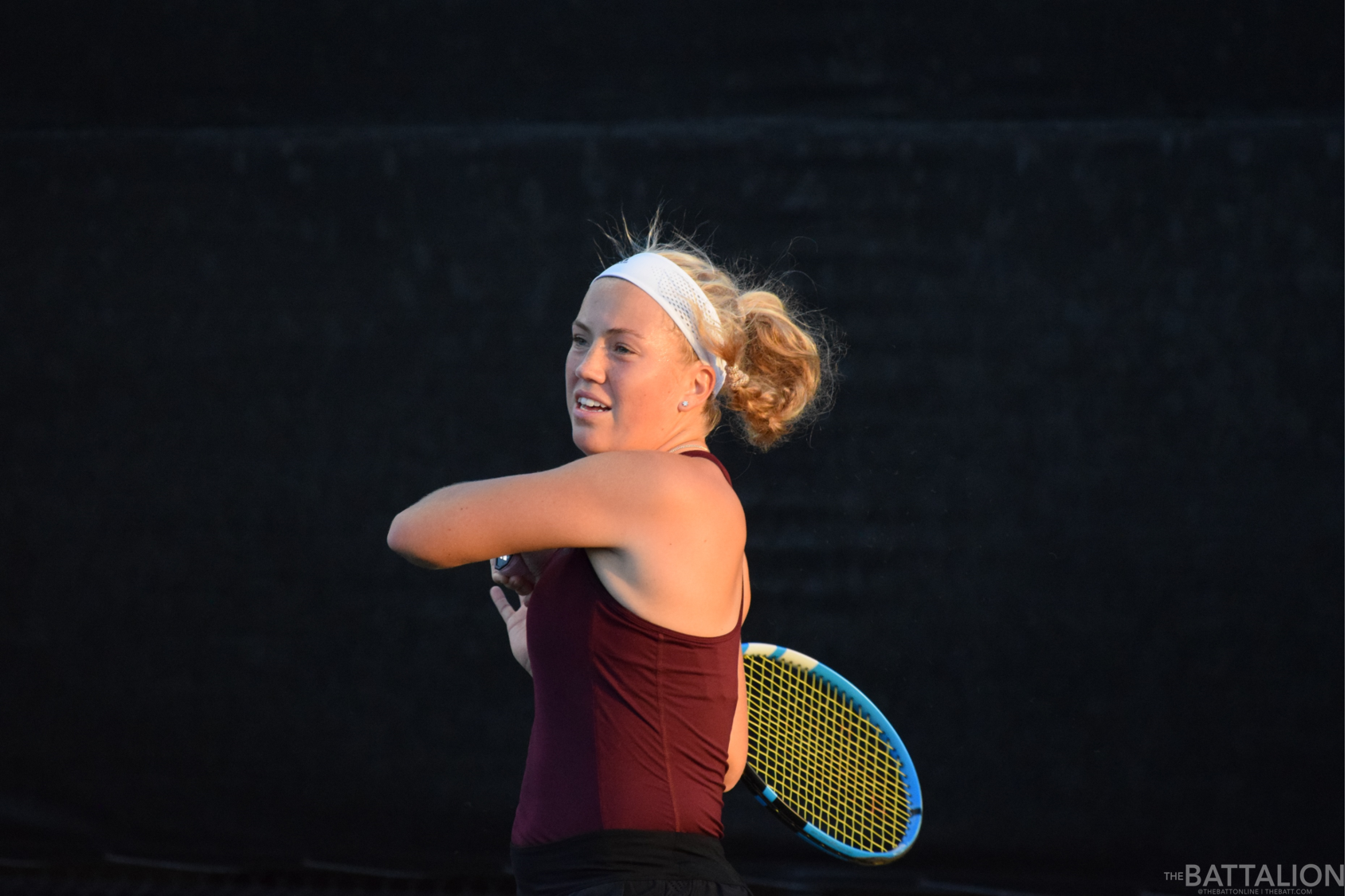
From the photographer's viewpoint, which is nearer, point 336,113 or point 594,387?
point 594,387

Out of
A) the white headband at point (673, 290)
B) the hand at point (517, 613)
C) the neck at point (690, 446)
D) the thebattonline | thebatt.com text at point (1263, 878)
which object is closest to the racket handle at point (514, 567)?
the hand at point (517, 613)

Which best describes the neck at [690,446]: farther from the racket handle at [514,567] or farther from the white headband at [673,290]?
the racket handle at [514,567]

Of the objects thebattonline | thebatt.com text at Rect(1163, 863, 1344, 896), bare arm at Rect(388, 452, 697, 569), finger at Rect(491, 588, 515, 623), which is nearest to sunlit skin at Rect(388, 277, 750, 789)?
bare arm at Rect(388, 452, 697, 569)

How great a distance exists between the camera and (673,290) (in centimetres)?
157

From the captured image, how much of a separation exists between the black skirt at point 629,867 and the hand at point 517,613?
0.68ft

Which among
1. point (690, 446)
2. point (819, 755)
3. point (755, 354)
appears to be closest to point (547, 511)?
point (690, 446)

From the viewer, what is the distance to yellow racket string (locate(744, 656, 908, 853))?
2066 mm

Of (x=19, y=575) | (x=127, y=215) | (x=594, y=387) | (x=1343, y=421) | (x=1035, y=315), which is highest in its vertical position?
(x=127, y=215)

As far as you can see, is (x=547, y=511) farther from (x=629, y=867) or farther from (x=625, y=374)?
(x=629, y=867)

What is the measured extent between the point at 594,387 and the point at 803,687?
0.95m

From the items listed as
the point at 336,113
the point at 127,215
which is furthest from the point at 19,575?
the point at 336,113

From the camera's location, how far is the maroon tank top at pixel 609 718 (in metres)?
1.33

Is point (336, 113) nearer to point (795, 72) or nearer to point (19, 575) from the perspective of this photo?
point (795, 72)

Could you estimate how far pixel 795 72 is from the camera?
3188 millimetres
